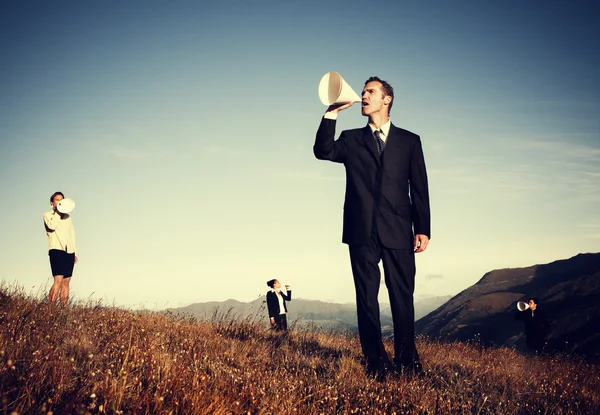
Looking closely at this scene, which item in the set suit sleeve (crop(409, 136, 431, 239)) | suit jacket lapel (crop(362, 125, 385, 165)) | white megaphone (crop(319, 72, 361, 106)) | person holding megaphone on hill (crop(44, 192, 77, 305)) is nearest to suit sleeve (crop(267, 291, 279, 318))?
person holding megaphone on hill (crop(44, 192, 77, 305))

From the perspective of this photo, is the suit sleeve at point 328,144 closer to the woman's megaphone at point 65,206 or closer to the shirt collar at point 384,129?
the shirt collar at point 384,129

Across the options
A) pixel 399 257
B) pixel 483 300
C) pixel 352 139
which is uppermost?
pixel 352 139

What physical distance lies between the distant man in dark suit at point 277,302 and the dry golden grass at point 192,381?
659 cm

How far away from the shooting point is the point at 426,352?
21.9ft

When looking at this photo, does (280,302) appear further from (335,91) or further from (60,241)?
(335,91)

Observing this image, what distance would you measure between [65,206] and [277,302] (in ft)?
21.0

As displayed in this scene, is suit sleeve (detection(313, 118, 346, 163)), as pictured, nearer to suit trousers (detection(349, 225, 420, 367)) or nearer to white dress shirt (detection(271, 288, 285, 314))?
suit trousers (detection(349, 225, 420, 367))

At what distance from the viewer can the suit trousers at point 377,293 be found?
4180mm

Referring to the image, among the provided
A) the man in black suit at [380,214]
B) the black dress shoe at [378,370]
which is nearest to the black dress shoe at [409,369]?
the man in black suit at [380,214]

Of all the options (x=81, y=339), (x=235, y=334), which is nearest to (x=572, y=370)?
(x=235, y=334)

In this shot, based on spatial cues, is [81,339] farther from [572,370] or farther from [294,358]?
[572,370]

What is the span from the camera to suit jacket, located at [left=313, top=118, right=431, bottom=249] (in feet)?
13.8

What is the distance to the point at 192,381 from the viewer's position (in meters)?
2.64

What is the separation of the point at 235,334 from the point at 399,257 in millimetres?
2839
